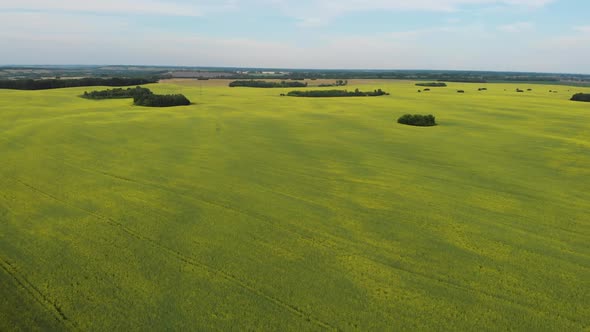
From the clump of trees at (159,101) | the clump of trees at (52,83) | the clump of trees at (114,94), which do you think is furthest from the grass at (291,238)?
the clump of trees at (52,83)

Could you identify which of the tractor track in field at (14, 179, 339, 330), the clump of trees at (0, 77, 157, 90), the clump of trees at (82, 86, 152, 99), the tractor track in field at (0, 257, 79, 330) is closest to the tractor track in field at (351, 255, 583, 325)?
the tractor track in field at (14, 179, 339, 330)

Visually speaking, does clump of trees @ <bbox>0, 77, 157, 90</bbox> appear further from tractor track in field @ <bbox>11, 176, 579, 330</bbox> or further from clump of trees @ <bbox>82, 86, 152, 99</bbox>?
tractor track in field @ <bbox>11, 176, 579, 330</bbox>

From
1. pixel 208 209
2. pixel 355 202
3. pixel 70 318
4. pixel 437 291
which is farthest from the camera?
pixel 355 202

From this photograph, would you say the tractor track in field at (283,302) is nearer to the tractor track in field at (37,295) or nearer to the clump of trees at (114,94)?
the tractor track in field at (37,295)

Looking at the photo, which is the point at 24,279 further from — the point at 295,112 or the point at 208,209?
the point at 295,112

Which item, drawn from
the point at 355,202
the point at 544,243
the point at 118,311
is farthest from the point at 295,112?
the point at 118,311
